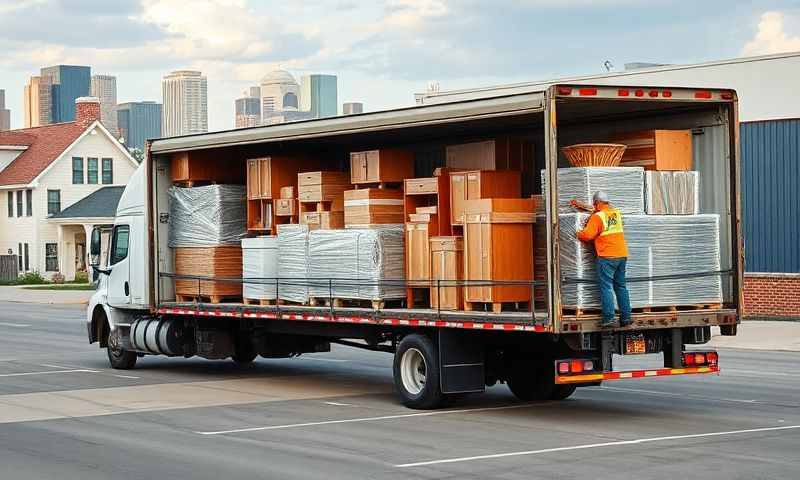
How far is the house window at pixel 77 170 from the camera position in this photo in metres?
67.6

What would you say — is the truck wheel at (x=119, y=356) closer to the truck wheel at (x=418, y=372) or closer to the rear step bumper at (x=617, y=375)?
the truck wheel at (x=418, y=372)

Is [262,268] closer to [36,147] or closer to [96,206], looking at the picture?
[96,206]

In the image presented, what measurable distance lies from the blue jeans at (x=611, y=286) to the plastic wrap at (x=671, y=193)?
1002 millimetres

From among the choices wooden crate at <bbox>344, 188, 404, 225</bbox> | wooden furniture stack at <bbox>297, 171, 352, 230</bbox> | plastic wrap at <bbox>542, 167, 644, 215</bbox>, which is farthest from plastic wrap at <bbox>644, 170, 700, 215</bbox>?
wooden furniture stack at <bbox>297, 171, 352, 230</bbox>

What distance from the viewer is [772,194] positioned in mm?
31766

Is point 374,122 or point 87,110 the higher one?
point 87,110

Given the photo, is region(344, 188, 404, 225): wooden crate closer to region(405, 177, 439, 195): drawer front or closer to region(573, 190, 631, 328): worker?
region(405, 177, 439, 195): drawer front

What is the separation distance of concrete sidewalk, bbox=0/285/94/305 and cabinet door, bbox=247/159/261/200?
2962 centimetres

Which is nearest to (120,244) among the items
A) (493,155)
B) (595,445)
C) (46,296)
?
(493,155)

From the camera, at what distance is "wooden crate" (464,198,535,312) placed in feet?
48.6

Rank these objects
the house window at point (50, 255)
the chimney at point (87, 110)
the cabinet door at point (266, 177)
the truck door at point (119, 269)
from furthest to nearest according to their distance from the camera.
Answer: the chimney at point (87, 110)
the house window at point (50, 255)
the truck door at point (119, 269)
the cabinet door at point (266, 177)

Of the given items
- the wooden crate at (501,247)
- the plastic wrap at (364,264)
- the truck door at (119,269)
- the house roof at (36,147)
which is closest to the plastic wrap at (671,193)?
the wooden crate at (501,247)

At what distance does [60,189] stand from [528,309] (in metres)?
54.8

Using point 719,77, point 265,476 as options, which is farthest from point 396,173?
point 719,77
